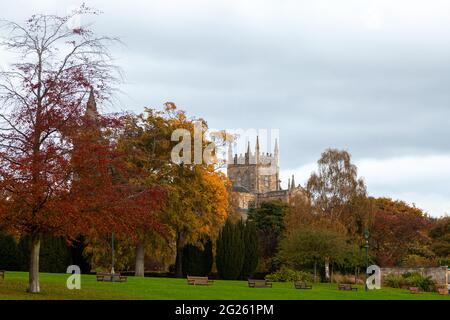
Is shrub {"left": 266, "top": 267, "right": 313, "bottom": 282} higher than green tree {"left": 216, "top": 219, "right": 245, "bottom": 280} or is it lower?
lower

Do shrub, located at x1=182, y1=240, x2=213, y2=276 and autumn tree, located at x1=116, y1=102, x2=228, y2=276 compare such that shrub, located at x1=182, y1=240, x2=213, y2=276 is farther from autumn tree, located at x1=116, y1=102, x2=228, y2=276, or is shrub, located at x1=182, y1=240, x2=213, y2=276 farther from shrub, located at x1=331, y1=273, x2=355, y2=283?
shrub, located at x1=331, y1=273, x2=355, y2=283

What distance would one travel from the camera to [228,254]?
2158 inches

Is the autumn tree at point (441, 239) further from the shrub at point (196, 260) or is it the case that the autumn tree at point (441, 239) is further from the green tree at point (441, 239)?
the shrub at point (196, 260)

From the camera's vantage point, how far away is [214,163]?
52406 mm

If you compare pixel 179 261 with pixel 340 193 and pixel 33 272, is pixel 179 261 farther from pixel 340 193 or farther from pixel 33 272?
pixel 33 272

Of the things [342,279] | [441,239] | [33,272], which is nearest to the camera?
[33,272]

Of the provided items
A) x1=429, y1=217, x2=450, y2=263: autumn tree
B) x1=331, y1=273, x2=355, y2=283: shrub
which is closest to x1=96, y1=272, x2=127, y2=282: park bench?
x1=331, y1=273, x2=355, y2=283: shrub

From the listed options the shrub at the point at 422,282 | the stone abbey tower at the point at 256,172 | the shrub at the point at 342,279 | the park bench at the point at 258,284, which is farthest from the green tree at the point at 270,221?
the stone abbey tower at the point at 256,172

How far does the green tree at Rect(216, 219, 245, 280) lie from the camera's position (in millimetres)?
54562

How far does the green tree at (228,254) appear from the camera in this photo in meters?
54.6

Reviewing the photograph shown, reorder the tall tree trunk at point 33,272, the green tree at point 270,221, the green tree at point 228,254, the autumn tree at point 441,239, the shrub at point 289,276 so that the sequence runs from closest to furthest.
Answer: the tall tree trunk at point 33,272
the shrub at point 289,276
the green tree at point 228,254
the autumn tree at point 441,239
the green tree at point 270,221

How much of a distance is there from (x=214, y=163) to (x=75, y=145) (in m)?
27.0

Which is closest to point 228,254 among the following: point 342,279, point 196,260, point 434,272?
point 196,260
